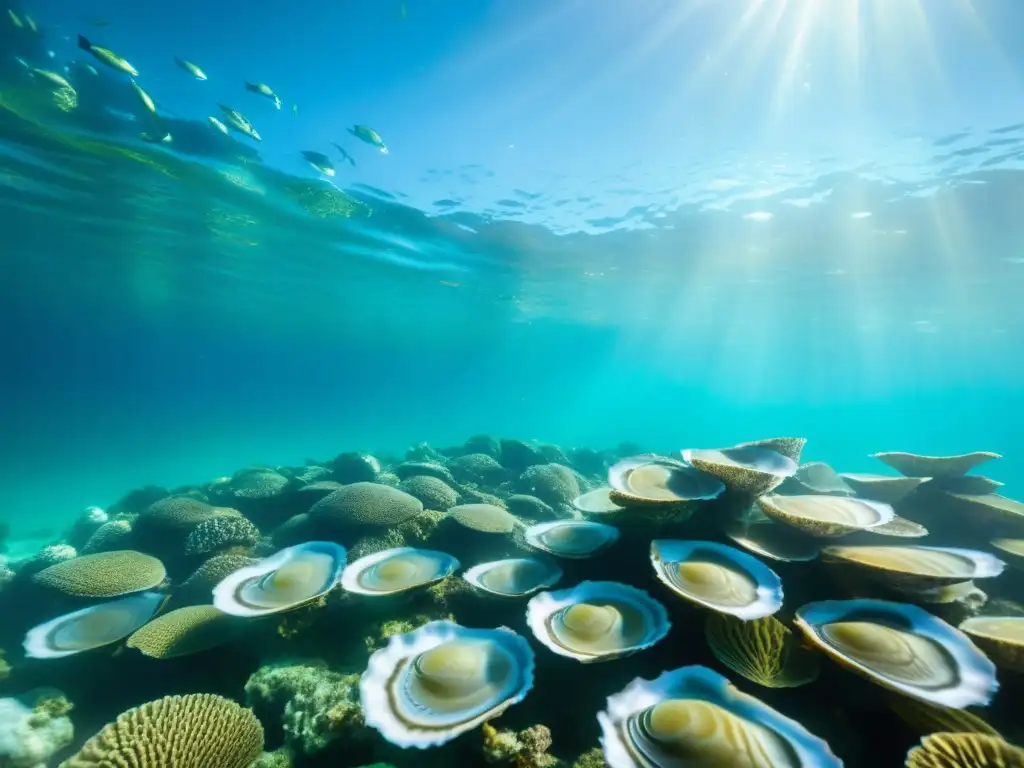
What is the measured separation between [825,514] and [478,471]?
8.17 meters

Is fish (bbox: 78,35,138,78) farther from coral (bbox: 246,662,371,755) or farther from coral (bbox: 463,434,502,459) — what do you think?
coral (bbox: 463,434,502,459)

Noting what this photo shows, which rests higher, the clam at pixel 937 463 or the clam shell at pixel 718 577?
the clam at pixel 937 463

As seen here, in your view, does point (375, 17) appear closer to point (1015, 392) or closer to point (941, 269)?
point (941, 269)

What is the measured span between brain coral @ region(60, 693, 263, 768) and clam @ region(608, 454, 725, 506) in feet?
8.04

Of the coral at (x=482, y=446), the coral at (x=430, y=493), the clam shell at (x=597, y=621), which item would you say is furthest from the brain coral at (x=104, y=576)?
the coral at (x=482, y=446)

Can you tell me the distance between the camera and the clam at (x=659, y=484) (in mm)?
2740

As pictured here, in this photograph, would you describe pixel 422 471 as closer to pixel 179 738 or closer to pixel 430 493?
pixel 430 493

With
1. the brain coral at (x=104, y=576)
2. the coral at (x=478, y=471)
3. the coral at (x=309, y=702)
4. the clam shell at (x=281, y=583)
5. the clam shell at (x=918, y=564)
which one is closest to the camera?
the clam shell at (x=918, y=564)

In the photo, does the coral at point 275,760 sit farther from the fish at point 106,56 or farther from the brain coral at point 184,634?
the fish at point 106,56

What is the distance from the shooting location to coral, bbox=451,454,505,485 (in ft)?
33.3

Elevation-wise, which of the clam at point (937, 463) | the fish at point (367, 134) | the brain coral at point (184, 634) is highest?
the fish at point (367, 134)

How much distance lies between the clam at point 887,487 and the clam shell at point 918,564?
185 cm

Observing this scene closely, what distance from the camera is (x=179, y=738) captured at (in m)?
2.08

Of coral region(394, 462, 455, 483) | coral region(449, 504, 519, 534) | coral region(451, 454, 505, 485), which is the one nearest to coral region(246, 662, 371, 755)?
coral region(449, 504, 519, 534)
